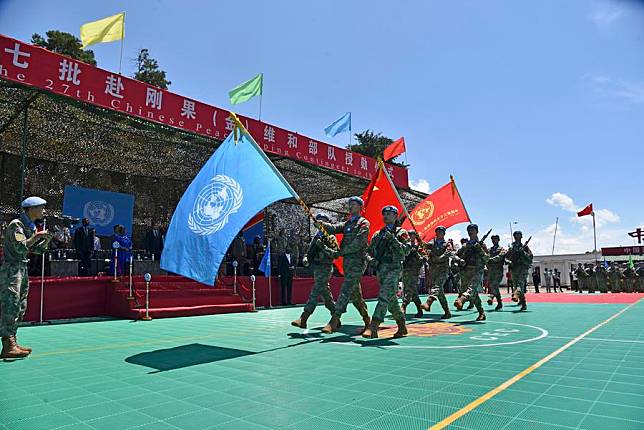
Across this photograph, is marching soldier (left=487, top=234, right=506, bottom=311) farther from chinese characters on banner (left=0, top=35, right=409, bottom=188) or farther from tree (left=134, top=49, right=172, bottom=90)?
tree (left=134, top=49, right=172, bottom=90)

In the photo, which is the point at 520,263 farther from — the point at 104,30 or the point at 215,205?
the point at 104,30

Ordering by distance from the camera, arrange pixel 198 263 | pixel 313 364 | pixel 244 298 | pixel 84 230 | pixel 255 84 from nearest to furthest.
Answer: pixel 313 364 < pixel 198 263 < pixel 84 230 < pixel 244 298 < pixel 255 84

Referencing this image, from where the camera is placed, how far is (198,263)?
633cm

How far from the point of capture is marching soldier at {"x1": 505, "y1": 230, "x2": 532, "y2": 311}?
13.8m

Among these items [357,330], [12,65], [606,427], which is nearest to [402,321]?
[357,330]

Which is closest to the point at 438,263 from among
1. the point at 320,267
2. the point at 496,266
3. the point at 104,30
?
the point at 496,266

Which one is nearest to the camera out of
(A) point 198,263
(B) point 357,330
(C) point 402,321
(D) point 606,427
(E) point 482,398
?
(D) point 606,427

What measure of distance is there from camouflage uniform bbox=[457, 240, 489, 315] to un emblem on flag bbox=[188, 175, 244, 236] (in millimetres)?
7178

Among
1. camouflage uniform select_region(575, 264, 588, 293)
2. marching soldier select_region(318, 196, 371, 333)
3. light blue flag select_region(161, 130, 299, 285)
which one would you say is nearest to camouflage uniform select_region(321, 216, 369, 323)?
marching soldier select_region(318, 196, 371, 333)

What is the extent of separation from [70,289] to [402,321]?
358 inches

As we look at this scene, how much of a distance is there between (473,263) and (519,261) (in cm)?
290

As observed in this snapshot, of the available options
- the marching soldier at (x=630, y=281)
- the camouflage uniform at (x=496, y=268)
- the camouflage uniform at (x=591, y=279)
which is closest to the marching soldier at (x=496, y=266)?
the camouflage uniform at (x=496, y=268)

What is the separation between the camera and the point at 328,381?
492 cm

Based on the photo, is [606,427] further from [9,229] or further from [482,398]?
[9,229]
